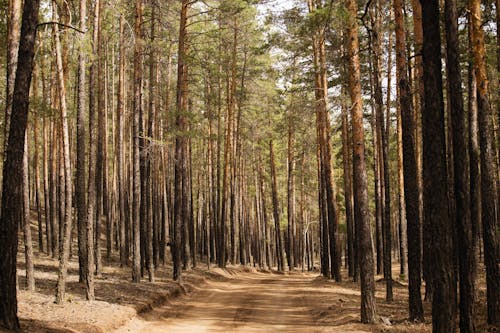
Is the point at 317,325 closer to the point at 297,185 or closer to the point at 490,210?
the point at 490,210

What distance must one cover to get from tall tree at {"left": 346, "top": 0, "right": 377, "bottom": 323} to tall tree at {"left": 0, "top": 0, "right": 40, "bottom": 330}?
23.3 ft

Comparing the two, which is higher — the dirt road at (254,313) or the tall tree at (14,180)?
the tall tree at (14,180)

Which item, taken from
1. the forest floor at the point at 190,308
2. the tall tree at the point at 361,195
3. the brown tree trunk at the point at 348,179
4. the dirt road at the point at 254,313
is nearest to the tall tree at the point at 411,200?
the forest floor at the point at 190,308

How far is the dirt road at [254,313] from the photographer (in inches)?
454

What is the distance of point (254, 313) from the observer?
1417cm

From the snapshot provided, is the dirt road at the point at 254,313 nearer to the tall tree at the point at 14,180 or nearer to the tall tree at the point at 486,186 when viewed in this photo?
the tall tree at the point at 486,186

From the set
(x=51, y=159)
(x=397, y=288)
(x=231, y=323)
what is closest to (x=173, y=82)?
(x=51, y=159)

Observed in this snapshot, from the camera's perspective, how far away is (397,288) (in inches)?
843

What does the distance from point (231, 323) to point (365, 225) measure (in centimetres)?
422

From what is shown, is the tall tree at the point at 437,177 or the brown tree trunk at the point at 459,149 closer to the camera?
the tall tree at the point at 437,177

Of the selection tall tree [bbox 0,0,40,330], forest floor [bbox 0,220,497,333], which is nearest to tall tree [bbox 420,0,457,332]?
forest floor [bbox 0,220,497,333]

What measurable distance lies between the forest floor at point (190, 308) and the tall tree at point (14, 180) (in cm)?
88

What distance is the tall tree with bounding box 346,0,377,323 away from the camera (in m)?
11.6

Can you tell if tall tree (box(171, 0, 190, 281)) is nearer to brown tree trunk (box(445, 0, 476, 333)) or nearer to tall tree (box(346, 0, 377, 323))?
tall tree (box(346, 0, 377, 323))
